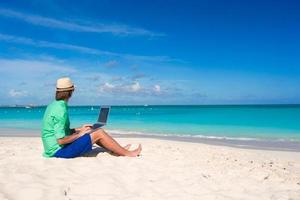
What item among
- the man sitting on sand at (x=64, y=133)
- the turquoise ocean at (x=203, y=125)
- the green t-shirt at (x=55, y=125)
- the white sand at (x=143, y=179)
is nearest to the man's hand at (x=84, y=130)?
Result: the man sitting on sand at (x=64, y=133)

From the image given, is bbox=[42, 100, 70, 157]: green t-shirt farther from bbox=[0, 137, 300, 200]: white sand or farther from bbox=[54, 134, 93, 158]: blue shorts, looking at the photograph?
bbox=[0, 137, 300, 200]: white sand

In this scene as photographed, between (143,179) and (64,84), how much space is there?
222cm

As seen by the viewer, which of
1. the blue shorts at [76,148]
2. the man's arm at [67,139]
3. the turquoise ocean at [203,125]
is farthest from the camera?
the turquoise ocean at [203,125]

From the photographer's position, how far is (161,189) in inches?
206

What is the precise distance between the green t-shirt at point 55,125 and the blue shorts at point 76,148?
94 mm

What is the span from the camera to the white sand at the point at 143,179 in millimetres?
4894

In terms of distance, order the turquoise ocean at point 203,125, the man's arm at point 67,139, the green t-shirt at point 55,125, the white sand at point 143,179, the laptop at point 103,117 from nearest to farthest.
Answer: the white sand at point 143,179 < the green t-shirt at point 55,125 < the man's arm at point 67,139 < the laptop at point 103,117 < the turquoise ocean at point 203,125

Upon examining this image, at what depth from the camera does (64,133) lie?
6.43 m

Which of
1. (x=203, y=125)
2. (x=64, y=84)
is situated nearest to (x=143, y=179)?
(x=64, y=84)

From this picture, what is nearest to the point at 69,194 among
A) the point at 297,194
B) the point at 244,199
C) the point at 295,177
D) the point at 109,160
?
the point at 109,160

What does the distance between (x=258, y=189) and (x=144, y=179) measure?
1761 mm

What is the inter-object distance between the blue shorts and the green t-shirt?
0.31ft

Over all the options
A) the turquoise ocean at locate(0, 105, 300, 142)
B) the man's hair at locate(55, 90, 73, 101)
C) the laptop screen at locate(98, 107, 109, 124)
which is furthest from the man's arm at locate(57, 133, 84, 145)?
the turquoise ocean at locate(0, 105, 300, 142)

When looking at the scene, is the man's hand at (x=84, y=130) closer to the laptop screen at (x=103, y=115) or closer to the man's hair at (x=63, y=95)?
the laptop screen at (x=103, y=115)
